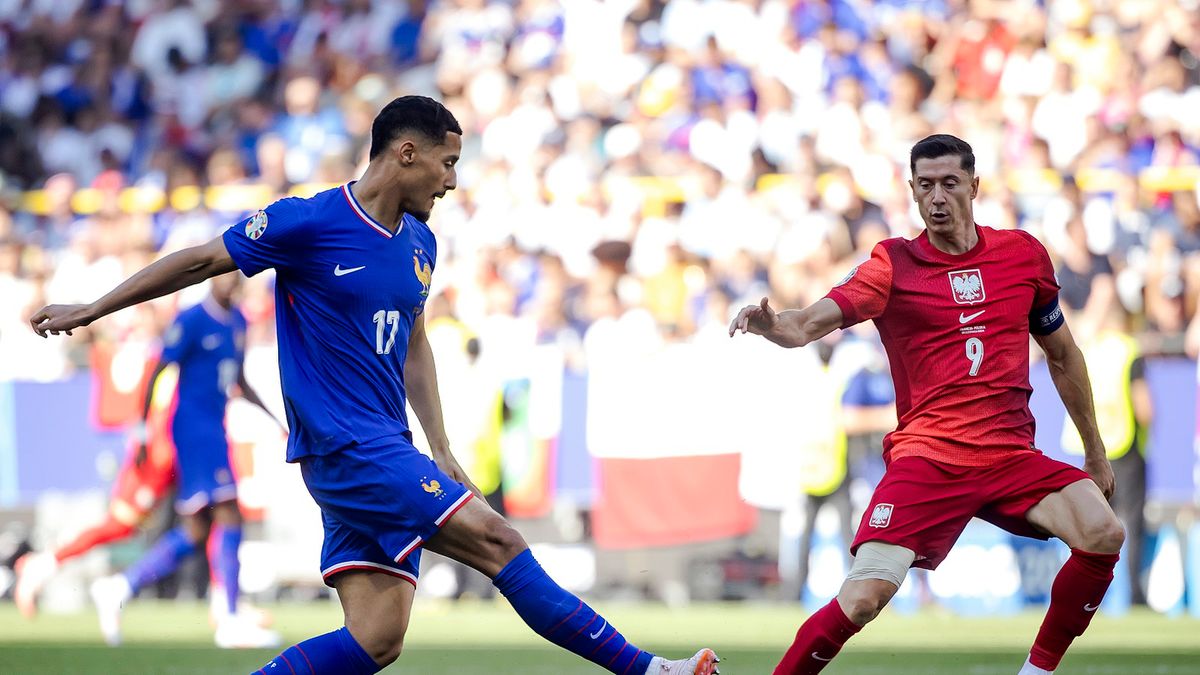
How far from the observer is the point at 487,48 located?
17.4 metres

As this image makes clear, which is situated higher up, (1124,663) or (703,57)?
(703,57)

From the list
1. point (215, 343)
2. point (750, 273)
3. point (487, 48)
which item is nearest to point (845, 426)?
point (750, 273)

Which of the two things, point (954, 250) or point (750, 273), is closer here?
point (954, 250)

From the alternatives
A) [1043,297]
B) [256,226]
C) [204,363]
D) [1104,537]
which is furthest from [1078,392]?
[204,363]

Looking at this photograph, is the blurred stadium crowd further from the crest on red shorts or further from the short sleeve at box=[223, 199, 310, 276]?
the short sleeve at box=[223, 199, 310, 276]

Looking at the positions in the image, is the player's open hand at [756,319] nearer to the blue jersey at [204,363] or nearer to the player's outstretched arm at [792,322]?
the player's outstretched arm at [792,322]

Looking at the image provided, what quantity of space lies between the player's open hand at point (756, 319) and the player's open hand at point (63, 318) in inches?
87.9

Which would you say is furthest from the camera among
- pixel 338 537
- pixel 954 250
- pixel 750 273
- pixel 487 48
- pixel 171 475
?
pixel 487 48

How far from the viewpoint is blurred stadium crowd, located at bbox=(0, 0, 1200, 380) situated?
13891 mm

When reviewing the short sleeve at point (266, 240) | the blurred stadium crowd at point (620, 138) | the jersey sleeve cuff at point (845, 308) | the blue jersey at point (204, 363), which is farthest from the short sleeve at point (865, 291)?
the blurred stadium crowd at point (620, 138)

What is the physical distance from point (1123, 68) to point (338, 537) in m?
12.1

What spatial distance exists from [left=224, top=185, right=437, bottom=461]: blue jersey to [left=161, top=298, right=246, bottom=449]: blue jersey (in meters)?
5.24

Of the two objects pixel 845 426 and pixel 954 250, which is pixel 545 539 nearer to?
pixel 845 426

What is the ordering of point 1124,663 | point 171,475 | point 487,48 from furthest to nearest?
1. point 487,48
2. point 171,475
3. point 1124,663
